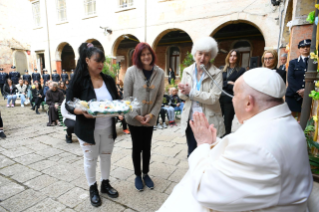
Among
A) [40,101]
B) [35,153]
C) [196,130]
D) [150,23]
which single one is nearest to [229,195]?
[196,130]

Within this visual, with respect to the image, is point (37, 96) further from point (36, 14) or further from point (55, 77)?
point (36, 14)

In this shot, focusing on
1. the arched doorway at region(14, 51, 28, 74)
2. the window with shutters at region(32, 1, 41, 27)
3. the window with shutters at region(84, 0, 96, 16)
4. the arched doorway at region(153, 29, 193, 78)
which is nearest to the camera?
the window with shutters at region(84, 0, 96, 16)

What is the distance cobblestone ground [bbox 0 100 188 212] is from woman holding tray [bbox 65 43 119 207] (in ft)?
1.23

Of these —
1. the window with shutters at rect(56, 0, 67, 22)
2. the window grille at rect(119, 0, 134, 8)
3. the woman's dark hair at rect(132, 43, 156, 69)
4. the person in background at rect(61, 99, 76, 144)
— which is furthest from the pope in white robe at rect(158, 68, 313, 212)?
the window with shutters at rect(56, 0, 67, 22)

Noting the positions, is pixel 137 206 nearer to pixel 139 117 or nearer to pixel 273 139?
pixel 139 117

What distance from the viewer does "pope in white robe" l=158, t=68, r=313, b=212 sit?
0.78 m

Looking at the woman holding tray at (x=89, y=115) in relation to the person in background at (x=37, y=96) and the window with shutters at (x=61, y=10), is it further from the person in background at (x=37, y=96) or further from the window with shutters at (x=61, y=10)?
the window with shutters at (x=61, y=10)

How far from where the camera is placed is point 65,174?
8.88 ft

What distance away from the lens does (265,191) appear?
0.78 meters

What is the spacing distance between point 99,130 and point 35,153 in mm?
2440

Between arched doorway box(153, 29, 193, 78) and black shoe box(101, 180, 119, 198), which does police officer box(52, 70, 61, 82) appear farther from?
black shoe box(101, 180, 119, 198)

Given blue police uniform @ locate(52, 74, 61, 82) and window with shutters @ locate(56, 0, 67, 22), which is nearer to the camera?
blue police uniform @ locate(52, 74, 61, 82)

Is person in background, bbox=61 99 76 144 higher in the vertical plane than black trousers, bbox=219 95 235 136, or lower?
lower

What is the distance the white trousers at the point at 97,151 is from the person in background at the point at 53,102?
422 centimetres
